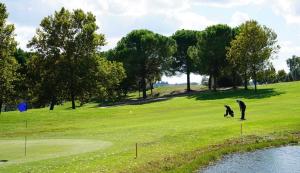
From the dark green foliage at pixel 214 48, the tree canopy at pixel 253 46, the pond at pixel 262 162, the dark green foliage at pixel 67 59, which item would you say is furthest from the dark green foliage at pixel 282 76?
the pond at pixel 262 162

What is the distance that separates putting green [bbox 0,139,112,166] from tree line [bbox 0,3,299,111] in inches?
1256

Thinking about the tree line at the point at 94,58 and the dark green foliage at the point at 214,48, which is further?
the dark green foliage at the point at 214,48

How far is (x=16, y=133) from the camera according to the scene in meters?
45.2

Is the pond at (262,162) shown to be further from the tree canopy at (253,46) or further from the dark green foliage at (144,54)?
the dark green foliage at (144,54)

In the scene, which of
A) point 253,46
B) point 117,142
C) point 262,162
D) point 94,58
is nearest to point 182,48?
point 253,46

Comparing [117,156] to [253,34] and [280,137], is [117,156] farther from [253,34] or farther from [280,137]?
[253,34]

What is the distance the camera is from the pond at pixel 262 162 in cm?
2466

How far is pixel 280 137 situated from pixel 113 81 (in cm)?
5510

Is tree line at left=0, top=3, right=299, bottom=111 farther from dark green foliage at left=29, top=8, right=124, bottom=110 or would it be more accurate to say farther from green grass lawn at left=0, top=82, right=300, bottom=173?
green grass lawn at left=0, top=82, right=300, bottom=173

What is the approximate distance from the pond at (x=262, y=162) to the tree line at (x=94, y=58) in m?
44.0

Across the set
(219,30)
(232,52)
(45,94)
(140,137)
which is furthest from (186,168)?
(219,30)

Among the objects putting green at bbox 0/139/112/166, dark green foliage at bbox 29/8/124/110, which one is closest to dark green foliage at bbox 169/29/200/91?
dark green foliage at bbox 29/8/124/110

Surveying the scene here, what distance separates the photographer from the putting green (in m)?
28.4

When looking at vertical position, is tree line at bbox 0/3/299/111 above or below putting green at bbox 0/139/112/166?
above
